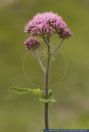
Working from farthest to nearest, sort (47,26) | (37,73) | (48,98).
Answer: (37,73), (48,98), (47,26)

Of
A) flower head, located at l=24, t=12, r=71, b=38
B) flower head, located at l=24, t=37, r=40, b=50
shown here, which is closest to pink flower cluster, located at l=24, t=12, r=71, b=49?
flower head, located at l=24, t=12, r=71, b=38

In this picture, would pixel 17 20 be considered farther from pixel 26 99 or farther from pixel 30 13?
pixel 26 99

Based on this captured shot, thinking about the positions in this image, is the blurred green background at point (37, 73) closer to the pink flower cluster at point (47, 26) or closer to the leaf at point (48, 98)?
the leaf at point (48, 98)

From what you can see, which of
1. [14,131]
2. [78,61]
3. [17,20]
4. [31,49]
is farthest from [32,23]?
[17,20]

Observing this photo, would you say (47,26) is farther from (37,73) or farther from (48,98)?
(37,73)

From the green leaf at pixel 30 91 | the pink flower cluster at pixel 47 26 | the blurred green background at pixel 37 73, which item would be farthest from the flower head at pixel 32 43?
the blurred green background at pixel 37 73

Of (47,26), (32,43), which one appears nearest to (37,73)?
(32,43)
